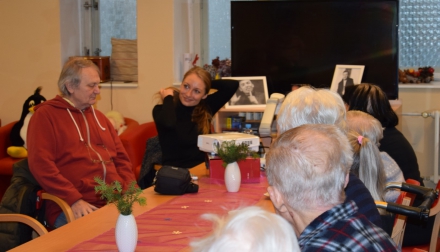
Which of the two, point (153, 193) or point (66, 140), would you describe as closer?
point (153, 193)

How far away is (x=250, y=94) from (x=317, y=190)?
10.8ft

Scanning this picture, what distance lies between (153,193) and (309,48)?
2.54m

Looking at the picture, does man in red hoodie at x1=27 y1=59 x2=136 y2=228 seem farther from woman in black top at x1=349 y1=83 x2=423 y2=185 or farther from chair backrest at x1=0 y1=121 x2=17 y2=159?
chair backrest at x1=0 y1=121 x2=17 y2=159

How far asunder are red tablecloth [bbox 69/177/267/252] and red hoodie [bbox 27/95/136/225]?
62cm

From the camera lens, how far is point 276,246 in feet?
3.57

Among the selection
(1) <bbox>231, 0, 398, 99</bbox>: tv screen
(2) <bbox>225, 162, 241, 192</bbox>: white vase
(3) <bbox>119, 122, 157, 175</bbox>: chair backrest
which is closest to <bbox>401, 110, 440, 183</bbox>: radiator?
(1) <bbox>231, 0, 398, 99</bbox>: tv screen

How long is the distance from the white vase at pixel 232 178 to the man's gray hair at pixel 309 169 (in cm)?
130

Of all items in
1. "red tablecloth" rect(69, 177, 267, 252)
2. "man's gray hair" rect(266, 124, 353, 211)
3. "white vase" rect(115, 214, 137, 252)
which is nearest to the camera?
"man's gray hair" rect(266, 124, 353, 211)

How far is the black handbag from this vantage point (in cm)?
284

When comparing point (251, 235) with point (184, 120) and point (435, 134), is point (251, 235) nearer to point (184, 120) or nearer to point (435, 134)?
point (184, 120)

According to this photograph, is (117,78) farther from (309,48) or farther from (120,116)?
(309,48)

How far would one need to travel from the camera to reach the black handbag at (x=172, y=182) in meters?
2.84

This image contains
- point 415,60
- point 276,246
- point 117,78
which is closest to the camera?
point 276,246

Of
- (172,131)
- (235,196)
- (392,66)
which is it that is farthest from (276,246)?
(392,66)
